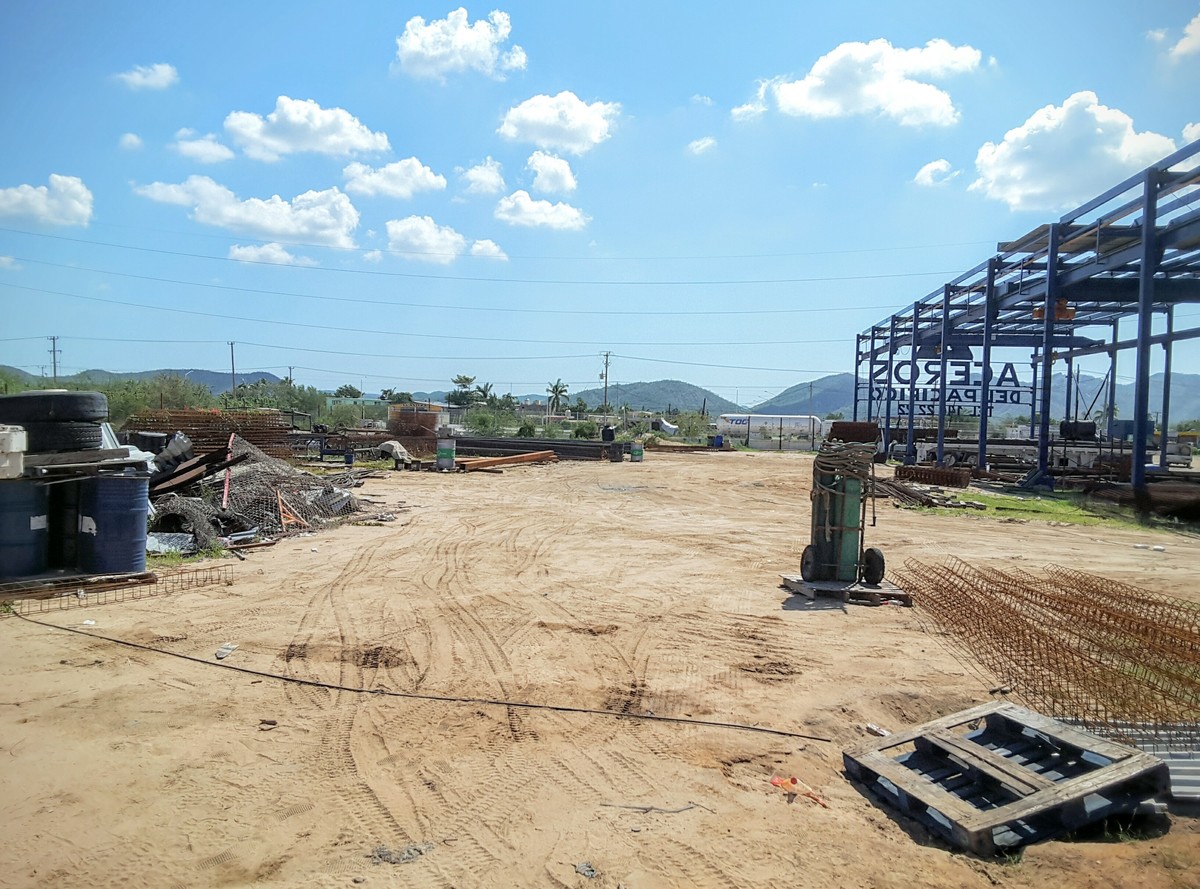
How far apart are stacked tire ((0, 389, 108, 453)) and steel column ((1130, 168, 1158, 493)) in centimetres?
2277

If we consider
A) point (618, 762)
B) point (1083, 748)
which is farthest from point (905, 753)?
point (618, 762)

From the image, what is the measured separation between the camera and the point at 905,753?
4.46m

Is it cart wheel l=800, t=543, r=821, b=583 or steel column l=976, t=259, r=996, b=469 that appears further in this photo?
steel column l=976, t=259, r=996, b=469

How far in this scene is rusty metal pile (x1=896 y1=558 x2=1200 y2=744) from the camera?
5160mm

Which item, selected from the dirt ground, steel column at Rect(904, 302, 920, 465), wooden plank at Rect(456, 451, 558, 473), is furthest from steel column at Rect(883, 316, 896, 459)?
the dirt ground

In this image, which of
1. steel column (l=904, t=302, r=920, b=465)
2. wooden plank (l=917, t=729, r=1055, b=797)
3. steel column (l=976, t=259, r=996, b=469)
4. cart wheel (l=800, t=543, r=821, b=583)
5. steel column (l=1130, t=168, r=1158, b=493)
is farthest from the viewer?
steel column (l=904, t=302, r=920, b=465)

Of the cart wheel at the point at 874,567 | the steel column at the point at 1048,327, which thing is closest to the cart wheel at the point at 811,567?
the cart wheel at the point at 874,567

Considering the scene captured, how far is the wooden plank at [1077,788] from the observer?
3.49m

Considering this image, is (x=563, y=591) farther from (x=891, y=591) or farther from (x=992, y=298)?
(x=992, y=298)

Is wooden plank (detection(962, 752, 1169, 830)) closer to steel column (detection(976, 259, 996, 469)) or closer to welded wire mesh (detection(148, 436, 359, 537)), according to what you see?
welded wire mesh (detection(148, 436, 359, 537))

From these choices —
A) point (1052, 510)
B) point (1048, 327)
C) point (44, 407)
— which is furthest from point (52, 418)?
point (1048, 327)

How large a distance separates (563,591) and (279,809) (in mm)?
5288

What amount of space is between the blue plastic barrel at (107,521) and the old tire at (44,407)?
3.04 feet

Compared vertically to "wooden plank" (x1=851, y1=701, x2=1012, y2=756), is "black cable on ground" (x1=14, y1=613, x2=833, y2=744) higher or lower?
lower
